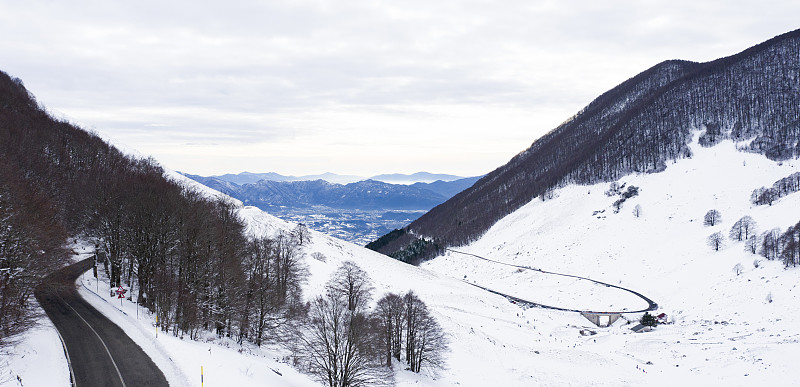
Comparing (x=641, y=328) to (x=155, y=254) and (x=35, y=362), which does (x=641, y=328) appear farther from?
(x=35, y=362)

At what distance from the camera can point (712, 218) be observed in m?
126

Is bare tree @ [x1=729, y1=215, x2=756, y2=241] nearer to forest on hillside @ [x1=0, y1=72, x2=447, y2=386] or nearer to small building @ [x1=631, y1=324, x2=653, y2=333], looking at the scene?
small building @ [x1=631, y1=324, x2=653, y2=333]

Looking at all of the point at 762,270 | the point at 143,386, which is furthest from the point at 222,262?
the point at 762,270

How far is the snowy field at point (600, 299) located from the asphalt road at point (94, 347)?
972 millimetres

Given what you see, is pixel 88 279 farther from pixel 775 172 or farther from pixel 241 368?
pixel 775 172

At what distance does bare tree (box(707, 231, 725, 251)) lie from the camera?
360 feet

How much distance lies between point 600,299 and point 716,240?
39.4 meters

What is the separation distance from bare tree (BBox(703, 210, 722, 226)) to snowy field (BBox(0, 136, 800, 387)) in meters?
2.20

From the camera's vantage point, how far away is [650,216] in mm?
146625

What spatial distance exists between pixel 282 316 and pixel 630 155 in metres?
190

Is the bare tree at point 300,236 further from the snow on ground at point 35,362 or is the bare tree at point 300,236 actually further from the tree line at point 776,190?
the tree line at point 776,190

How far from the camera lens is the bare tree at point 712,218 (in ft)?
410

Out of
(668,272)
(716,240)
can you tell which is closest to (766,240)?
(716,240)

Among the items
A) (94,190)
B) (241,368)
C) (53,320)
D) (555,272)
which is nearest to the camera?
(241,368)
